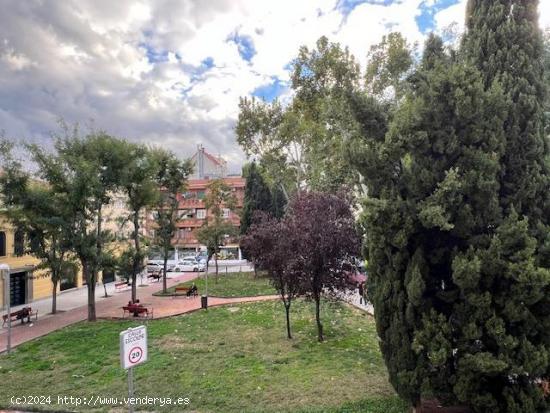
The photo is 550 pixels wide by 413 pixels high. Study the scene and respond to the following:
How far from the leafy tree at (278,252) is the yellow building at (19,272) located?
15.5m

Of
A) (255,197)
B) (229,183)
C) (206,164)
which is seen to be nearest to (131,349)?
(255,197)

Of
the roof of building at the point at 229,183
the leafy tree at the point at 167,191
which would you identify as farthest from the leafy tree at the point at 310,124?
the roof of building at the point at 229,183

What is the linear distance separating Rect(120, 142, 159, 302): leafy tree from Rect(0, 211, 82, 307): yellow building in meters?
5.70

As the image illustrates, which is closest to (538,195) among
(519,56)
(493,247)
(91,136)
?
(493,247)

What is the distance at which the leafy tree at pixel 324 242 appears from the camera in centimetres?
1209

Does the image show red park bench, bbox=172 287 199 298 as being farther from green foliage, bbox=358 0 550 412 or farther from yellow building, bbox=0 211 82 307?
green foliage, bbox=358 0 550 412

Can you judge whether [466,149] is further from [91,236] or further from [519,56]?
[91,236]

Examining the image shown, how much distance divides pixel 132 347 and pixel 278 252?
677 centimetres

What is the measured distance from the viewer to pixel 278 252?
500 inches

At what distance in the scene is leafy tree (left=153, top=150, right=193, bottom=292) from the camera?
85.1 feet

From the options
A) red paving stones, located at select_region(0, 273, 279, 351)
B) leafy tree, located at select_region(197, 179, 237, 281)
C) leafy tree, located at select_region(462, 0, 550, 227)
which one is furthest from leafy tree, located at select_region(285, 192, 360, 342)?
leafy tree, located at select_region(197, 179, 237, 281)

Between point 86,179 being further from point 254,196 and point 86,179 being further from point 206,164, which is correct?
point 206,164

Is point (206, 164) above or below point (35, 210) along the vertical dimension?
above

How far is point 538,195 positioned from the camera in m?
6.83
